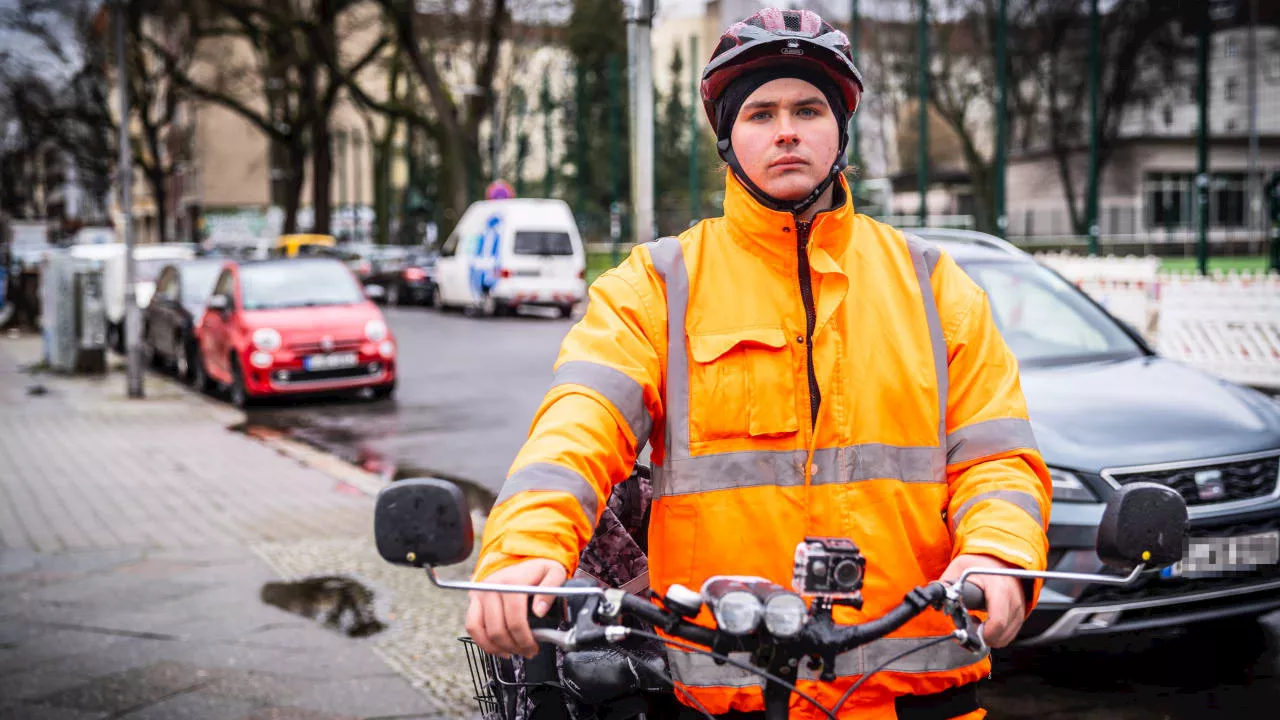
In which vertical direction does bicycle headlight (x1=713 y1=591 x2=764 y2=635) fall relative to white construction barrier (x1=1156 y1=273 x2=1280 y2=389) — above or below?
above

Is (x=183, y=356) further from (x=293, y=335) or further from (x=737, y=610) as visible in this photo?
(x=737, y=610)

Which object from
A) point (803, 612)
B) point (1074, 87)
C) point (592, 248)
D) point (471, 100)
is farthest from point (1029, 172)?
point (803, 612)

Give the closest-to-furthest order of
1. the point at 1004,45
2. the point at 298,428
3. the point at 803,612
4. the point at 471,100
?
1. the point at 803,612
2. the point at 298,428
3. the point at 1004,45
4. the point at 471,100

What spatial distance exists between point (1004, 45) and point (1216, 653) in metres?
31.6

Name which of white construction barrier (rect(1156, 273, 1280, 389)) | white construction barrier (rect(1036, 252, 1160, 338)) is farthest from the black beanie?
white construction barrier (rect(1036, 252, 1160, 338))

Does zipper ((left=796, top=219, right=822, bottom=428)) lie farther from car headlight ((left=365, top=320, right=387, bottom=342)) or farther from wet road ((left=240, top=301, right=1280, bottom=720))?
car headlight ((left=365, top=320, right=387, bottom=342))

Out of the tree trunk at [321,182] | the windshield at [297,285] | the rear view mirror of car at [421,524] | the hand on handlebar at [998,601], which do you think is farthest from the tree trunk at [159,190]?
the hand on handlebar at [998,601]

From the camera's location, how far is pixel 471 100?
38.3 meters

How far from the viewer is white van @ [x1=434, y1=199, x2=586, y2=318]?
28141mm

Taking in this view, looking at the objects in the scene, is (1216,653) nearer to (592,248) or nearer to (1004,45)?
(1004,45)

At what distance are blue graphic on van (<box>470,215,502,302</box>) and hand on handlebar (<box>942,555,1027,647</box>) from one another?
1038 inches

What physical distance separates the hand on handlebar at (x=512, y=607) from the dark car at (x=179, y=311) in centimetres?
1651

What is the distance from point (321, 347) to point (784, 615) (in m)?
14.1

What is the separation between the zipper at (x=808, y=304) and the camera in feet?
7.52
